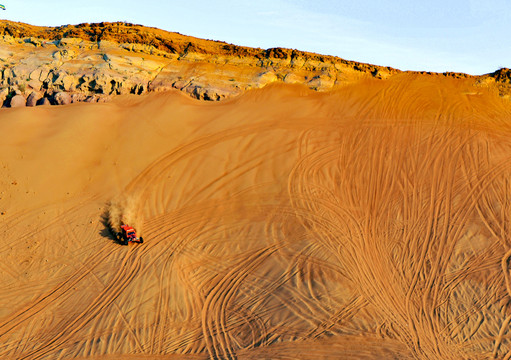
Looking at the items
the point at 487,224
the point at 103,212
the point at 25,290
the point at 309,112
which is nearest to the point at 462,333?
the point at 487,224

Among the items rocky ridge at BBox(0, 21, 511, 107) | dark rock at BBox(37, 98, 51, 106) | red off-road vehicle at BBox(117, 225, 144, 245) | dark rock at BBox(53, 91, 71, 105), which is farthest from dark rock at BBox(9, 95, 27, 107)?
red off-road vehicle at BBox(117, 225, 144, 245)

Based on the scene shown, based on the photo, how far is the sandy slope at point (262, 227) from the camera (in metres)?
10.8

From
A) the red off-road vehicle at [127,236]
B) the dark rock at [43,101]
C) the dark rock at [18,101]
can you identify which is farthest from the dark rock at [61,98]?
the red off-road vehicle at [127,236]

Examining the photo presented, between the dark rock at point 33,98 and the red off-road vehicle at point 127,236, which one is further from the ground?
the dark rock at point 33,98

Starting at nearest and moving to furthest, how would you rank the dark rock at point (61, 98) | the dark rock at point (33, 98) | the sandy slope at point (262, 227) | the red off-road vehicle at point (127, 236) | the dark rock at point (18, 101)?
1. the sandy slope at point (262, 227)
2. the red off-road vehicle at point (127, 236)
3. the dark rock at point (18, 101)
4. the dark rock at point (61, 98)
5. the dark rock at point (33, 98)

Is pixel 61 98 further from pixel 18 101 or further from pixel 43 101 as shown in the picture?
pixel 18 101

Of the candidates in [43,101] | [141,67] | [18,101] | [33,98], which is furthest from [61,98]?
[141,67]

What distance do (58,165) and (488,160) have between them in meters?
19.2

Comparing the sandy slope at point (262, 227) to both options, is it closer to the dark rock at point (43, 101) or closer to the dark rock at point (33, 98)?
the dark rock at point (33, 98)

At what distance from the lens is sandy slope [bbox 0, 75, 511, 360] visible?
10797mm

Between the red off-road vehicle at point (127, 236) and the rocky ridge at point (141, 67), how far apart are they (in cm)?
928

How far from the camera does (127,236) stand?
13062 millimetres

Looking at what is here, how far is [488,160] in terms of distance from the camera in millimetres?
16281

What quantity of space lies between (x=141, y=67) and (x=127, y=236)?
11540 mm
